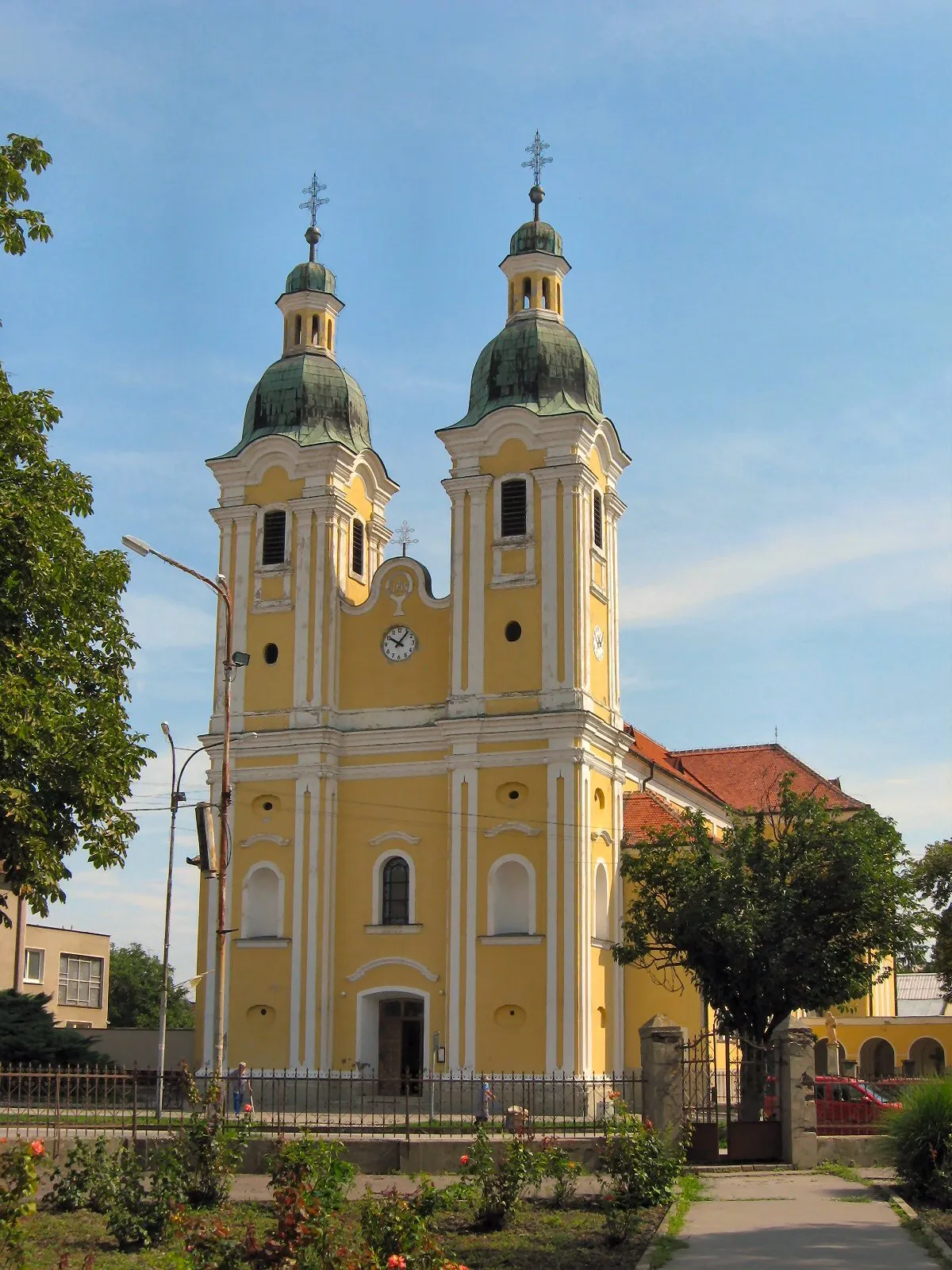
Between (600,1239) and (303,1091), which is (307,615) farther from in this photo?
(600,1239)

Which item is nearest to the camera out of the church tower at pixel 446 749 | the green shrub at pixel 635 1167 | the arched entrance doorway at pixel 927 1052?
the green shrub at pixel 635 1167

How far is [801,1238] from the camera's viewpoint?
15242 millimetres

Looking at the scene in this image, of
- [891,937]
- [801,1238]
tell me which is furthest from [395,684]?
[801,1238]

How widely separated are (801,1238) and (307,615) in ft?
92.0

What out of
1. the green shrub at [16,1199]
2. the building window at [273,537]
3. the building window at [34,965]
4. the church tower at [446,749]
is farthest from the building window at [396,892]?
the green shrub at [16,1199]

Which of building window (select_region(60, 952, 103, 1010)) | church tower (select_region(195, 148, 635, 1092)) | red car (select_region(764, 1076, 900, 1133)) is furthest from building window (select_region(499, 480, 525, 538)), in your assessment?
building window (select_region(60, 952, 103, 1010))

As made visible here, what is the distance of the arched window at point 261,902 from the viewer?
40.4m

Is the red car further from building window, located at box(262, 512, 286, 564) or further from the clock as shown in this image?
building window, located at box(262, 512, 286, 564)

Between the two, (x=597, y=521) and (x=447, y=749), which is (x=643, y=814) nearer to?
(x=447, y=749)

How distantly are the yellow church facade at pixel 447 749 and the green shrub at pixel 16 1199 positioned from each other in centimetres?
2481

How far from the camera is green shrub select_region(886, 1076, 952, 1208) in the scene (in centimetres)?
1773

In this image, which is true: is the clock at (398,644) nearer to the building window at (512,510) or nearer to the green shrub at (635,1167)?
the building window at (512,510)

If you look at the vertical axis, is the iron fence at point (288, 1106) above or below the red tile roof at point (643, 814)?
below

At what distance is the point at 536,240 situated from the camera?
43719mm
